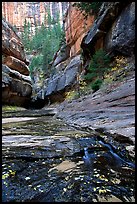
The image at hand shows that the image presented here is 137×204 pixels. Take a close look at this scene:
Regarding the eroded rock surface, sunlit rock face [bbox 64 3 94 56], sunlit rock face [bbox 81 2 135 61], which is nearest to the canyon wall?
sunlit rock face [bbox 64 3 94 56]

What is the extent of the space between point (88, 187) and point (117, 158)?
116cm

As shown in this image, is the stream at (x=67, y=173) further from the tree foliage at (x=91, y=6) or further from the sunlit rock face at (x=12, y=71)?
the sunlit rock face at (x=12, y=71)

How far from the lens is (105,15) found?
15.9 meters

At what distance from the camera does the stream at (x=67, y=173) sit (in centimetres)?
191

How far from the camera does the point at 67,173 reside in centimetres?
242

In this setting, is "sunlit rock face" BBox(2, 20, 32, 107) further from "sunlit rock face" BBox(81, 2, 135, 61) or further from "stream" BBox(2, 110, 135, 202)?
"stream" BBox(2, 110, 135, 202)

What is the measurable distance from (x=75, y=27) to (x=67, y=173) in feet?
97.6

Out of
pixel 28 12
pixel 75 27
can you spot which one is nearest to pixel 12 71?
pixel 75 27

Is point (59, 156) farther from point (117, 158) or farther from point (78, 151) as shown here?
point (117, 158)

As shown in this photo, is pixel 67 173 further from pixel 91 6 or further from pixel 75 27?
pixel 75 27

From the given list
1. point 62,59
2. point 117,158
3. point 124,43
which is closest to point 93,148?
point 117,158

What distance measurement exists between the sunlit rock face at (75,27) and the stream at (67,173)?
24141 mm

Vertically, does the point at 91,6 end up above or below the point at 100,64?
above

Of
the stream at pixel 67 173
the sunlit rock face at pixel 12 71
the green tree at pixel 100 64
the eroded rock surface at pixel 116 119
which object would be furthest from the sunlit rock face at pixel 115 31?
the stream at pixel 67 173
